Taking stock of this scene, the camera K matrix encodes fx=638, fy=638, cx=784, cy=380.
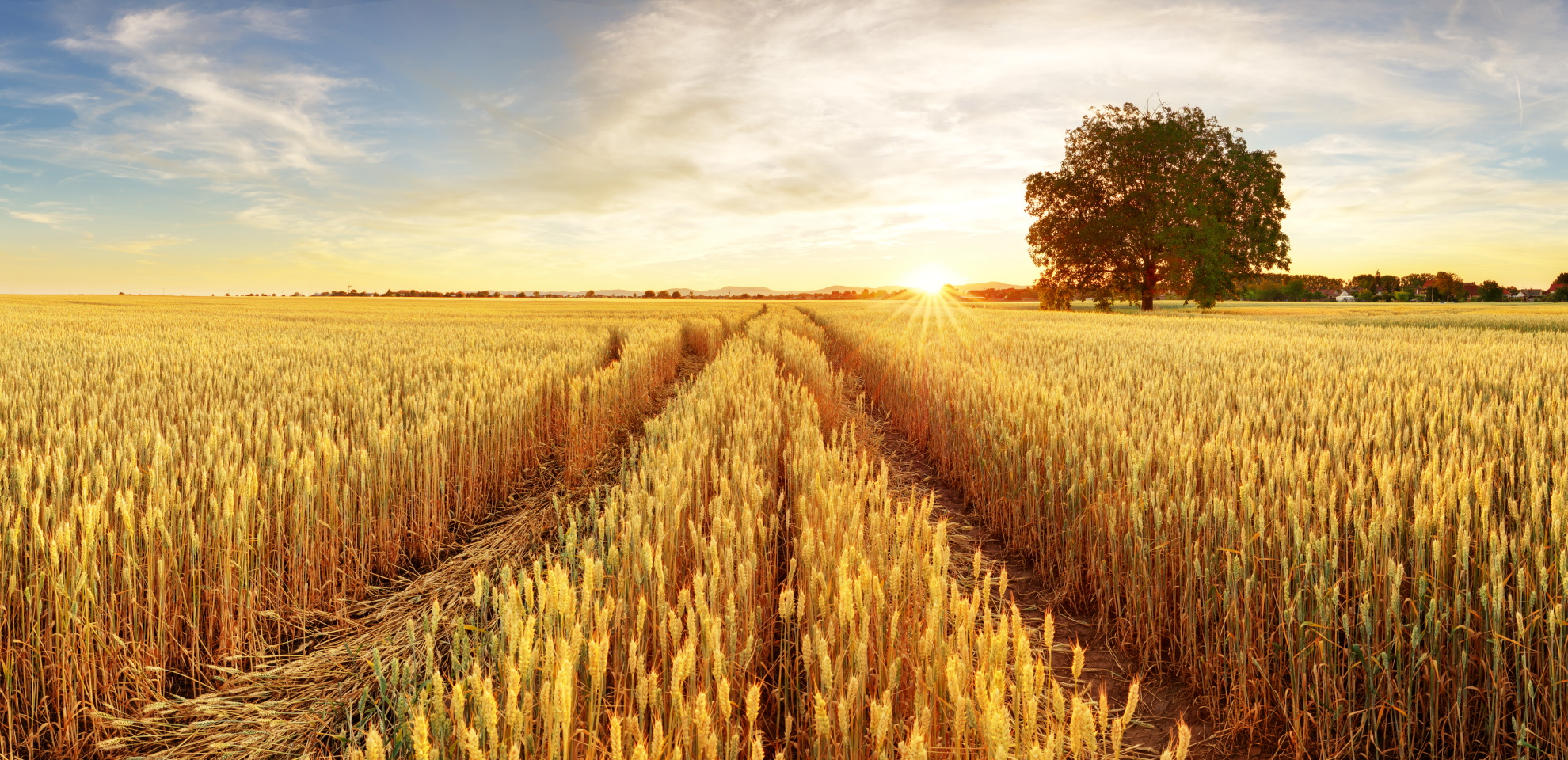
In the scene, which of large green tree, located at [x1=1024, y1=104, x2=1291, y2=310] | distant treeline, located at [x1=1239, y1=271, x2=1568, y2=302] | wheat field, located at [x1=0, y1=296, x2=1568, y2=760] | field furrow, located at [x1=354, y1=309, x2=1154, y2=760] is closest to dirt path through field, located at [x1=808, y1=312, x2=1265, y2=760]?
wheat field, located at [x1=0, y1=296, x2=1568, y2=760]

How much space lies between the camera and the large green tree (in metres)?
31.2

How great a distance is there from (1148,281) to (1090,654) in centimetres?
3683

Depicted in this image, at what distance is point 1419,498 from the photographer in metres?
2.38

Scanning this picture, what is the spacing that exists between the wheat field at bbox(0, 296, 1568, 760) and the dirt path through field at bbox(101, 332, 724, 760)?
2 cm

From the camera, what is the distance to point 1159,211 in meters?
32.2

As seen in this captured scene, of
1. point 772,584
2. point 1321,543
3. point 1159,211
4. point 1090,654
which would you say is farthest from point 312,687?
point 1159,211

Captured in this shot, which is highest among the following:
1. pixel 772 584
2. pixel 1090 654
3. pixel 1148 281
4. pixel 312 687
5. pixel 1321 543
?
pixel 1148 281

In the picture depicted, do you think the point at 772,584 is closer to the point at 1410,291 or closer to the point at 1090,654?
the point at 1090,654

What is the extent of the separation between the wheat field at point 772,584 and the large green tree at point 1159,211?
98.4 feet

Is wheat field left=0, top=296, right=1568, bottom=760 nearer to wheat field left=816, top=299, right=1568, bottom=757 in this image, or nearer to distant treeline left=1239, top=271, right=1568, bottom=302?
wheat field left=816, top=299, right=1568, bottom=757

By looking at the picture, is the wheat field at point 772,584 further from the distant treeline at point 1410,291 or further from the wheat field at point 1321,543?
the distant treeline at point 1410,291

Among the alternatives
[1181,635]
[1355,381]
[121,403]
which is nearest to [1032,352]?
[1355,381]

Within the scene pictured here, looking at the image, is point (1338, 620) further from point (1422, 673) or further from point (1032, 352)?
point (1032, 352)

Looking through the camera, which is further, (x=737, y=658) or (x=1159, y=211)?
(x=1159, y=211)
